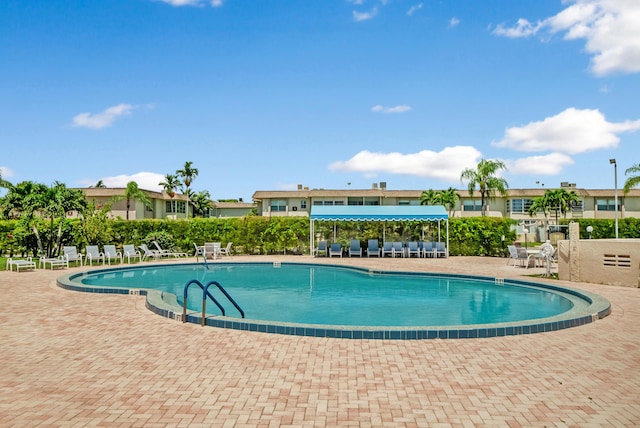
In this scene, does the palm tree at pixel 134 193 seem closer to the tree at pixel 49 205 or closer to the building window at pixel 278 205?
the building window at pixel 278 205

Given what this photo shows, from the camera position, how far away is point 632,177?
98.6ft

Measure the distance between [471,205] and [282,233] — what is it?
33.6 m

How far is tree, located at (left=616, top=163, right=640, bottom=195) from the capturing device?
97.8 feet

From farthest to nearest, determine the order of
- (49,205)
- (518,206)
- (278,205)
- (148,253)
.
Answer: (518,206) < (278,205) < (148,253) < (49,205)

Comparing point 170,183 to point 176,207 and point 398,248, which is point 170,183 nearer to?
point 176,207

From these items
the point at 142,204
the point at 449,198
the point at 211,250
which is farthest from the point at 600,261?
the point at 142,204

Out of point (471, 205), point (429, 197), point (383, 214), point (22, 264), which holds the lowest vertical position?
point (22, 264)

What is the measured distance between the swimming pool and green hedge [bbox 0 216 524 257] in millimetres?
7119

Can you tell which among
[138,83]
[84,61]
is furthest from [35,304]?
[138,83]

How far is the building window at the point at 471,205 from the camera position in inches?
2111

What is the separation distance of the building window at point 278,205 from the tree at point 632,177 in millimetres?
32653

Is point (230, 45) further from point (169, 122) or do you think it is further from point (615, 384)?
point (615, 384)

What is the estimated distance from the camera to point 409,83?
2202 cm

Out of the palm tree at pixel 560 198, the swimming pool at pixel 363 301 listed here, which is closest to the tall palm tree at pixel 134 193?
the swimming pool at pixel 363 301
